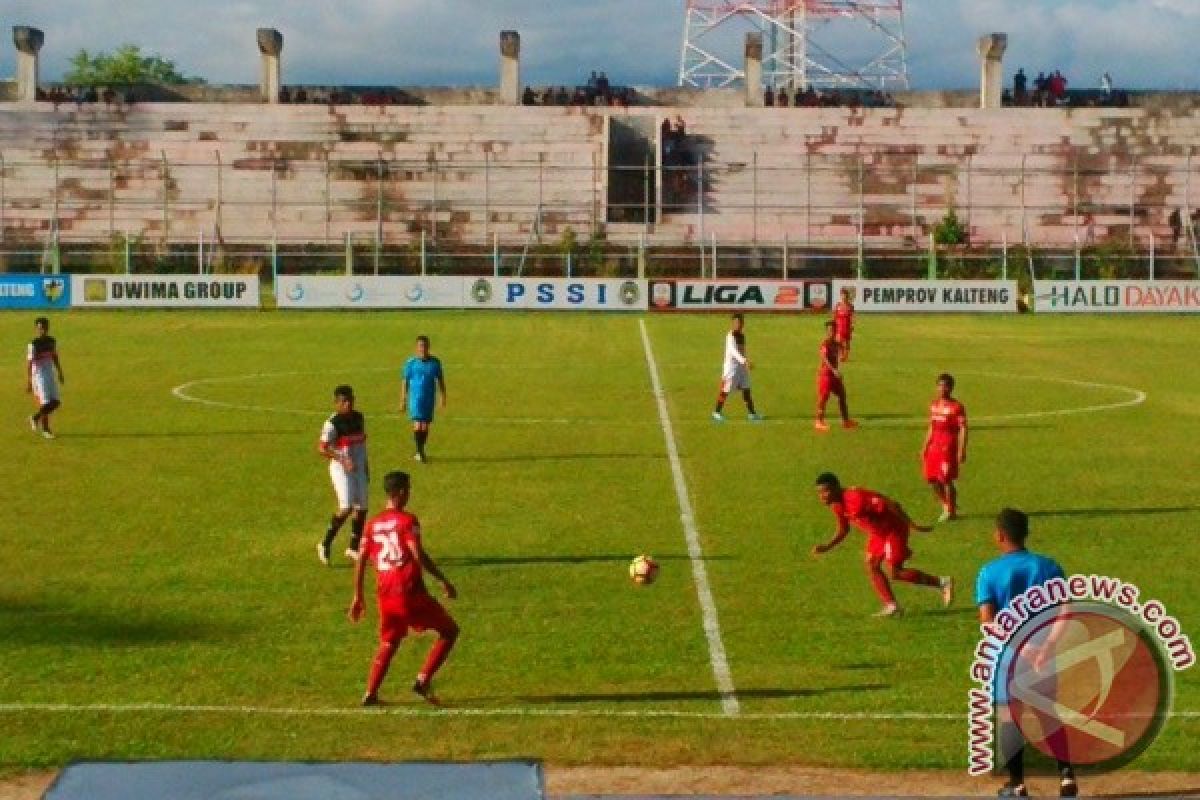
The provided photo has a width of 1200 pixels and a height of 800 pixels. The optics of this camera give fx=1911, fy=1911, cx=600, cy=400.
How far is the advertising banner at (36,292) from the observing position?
6194cm

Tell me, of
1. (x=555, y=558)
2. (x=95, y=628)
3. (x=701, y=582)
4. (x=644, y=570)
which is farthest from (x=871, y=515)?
(x=95, y=628)

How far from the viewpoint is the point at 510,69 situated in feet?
266

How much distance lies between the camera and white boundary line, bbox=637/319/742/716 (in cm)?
1555

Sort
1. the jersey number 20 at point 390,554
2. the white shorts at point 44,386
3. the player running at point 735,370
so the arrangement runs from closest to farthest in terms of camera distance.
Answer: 1. the jersey number 20 at point 390,554
2. the white shorts at point 44,386
3. the player running at point 735,370

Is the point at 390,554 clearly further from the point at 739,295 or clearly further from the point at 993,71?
the point at 993,71

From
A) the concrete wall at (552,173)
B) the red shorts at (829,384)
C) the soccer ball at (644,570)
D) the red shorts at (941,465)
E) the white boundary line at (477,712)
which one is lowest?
the white boundary line at (477,712)

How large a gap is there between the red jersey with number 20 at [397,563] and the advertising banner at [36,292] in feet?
164

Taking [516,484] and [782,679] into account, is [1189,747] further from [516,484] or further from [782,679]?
[516,484]

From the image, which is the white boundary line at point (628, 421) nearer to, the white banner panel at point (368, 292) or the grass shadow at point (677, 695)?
the grass shadow at point (677, 695)

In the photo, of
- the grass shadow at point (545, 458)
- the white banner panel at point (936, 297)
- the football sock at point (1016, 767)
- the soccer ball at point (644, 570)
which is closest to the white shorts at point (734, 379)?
the grass shadow at point (545, 458)

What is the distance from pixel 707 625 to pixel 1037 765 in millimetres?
Result: 4943

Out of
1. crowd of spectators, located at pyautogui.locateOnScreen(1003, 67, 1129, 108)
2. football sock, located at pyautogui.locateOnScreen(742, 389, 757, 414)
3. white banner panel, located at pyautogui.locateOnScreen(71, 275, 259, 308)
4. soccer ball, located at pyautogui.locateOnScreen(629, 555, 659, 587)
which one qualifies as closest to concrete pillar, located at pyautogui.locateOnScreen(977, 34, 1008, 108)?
crowd of spectators, located at pyautogui.locateOnScreen(1003, 67, 1129, 108)

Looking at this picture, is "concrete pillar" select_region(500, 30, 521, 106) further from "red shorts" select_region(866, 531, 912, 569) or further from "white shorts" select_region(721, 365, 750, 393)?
"red shorts" select_region(866, 531, 912, 569)

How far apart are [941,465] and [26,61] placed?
65040 mm
